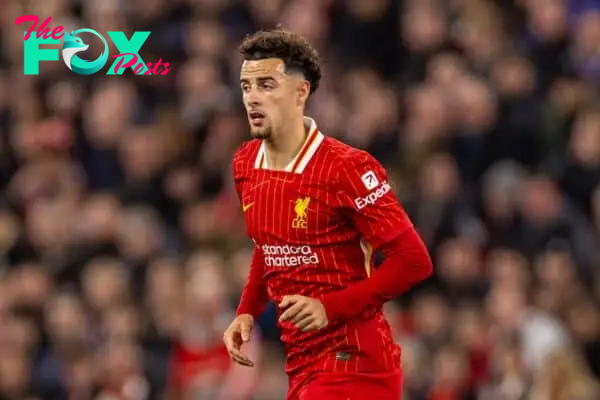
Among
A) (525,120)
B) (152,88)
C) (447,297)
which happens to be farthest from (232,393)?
(152,88)

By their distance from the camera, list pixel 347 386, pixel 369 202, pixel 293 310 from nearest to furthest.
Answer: pixel 293 310
pixel 369 202
pixel 347 386

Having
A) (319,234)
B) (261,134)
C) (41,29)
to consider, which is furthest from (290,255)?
(41,29)

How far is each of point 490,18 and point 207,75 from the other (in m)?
2.42

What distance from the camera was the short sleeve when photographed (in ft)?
21.8

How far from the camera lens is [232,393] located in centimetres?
1127

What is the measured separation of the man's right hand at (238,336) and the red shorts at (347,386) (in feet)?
0.92

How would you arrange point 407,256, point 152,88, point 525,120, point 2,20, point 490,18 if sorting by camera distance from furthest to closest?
1. point 2,20
2. point 152,88
3. point 490,18
4. point 525,120
5. point 407,256

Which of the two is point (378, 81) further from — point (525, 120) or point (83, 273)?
point (83, 273)

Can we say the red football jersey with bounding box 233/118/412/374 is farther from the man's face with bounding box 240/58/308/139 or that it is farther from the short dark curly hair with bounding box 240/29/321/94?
the short dark curly hair with bounding box 240/29/321/94

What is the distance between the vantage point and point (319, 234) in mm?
6758

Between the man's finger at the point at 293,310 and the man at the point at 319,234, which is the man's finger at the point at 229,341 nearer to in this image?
the man at the point at 319,234

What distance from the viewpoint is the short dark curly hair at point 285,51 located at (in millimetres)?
6887

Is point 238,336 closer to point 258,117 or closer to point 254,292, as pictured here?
point 254,292

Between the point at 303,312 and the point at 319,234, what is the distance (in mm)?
452
